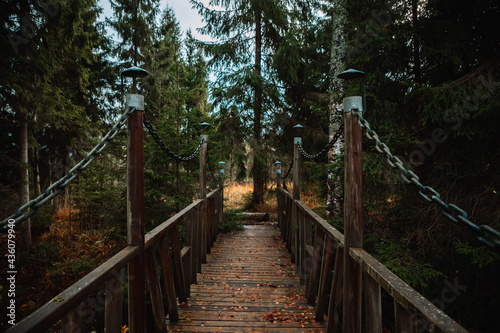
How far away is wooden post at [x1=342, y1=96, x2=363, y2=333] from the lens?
194cm

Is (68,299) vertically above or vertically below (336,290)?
above

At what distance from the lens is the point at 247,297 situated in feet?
11.8

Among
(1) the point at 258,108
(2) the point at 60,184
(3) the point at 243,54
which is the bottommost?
(2) the point at 60,184

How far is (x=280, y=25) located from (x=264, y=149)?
4820mm

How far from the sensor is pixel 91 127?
28.3ft

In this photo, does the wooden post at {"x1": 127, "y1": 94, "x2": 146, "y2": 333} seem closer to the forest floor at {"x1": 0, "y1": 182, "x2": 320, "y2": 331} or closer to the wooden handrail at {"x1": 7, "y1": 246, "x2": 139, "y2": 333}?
the wooden handrail at {"x1": 7, "y1": 246, "x2": 139, "y2": 333}

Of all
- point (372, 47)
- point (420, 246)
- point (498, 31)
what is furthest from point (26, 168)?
point (498, 31)

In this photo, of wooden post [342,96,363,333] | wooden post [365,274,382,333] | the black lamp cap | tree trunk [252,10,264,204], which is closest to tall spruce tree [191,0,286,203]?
tree trunk [252,10,264,204]

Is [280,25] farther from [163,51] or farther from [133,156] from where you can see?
[133,156]

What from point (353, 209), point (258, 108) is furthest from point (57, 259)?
point (353, 209)

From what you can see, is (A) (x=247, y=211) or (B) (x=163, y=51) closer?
(A) (x=247, y=211)

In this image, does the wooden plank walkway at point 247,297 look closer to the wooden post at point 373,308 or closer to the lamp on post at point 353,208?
the lamp on post at point 353,208

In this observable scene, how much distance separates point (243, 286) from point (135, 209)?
2680 mm

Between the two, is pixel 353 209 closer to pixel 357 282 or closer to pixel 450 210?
pixel 357 282
